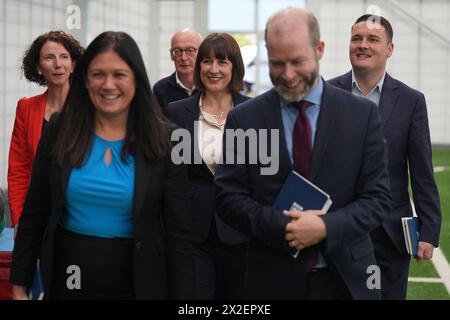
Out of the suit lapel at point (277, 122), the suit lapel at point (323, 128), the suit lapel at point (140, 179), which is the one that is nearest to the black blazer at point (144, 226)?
the suit lapel at point (140, 179)

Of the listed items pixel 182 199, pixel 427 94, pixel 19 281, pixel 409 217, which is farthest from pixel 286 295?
pixel 427 94

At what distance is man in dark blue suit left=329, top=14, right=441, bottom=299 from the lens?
3334 mm

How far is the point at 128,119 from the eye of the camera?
7.91 ft

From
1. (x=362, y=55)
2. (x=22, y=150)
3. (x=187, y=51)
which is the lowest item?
(x=22, y=150)

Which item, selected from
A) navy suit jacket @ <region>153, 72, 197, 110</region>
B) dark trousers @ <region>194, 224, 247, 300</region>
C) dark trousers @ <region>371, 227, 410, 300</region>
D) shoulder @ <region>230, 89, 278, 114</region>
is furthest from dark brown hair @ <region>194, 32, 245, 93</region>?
shoulder @ <region>230, 89, 278, 114</region>

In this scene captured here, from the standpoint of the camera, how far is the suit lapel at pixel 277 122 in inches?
90.4

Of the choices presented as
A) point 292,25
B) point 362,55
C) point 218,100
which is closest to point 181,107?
point 218,100

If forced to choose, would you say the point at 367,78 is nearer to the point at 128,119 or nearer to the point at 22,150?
the point at 128,119

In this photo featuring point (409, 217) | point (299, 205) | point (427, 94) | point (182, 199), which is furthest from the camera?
point (427, 94)

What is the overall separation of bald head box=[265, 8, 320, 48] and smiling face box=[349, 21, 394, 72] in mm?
1210

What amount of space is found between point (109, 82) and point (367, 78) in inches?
60.9

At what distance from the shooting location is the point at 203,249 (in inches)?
141
